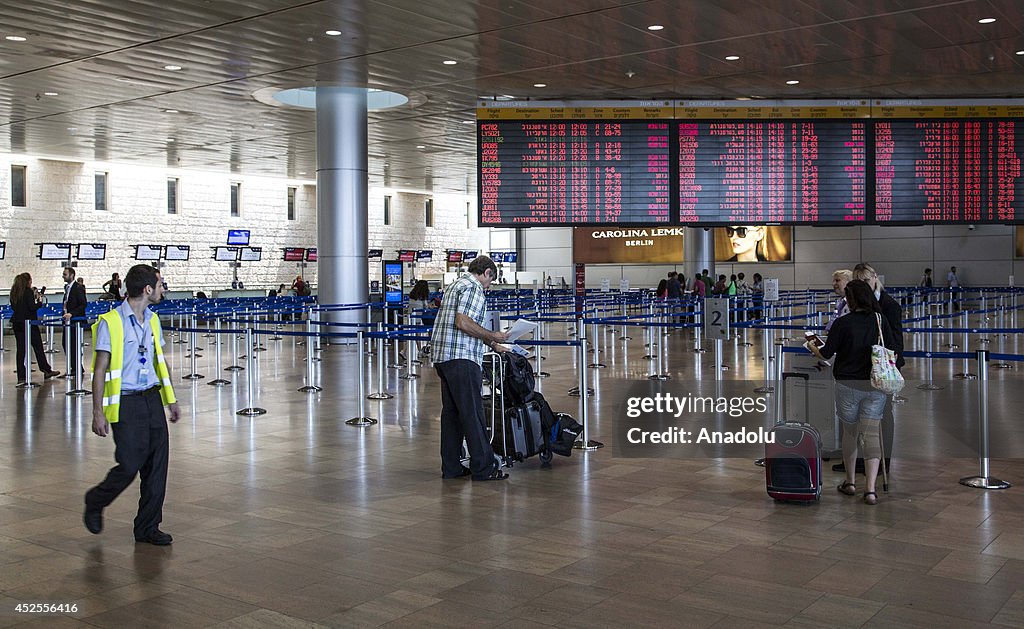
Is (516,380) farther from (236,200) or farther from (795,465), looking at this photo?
(236,200)

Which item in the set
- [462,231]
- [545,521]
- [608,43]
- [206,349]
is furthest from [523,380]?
[462,231]

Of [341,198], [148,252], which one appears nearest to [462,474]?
[341,198]

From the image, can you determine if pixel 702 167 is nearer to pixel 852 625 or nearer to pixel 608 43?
pixel 608 43

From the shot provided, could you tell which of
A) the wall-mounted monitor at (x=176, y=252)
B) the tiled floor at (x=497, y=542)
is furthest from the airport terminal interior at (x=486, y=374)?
the wall-mounted monitor at (x=176, y=252)

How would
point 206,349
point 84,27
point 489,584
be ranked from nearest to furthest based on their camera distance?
point 489,584
point 84,27
point 206,349

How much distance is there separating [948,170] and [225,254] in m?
27.8

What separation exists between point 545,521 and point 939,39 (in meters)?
10.3

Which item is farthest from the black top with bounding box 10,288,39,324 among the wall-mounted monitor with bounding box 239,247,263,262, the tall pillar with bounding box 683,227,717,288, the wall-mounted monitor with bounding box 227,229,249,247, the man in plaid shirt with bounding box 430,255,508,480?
the tall pillar with bounding box 683,227,717,288

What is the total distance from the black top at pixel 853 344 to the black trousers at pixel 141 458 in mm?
4538

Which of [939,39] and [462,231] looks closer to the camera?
[939,39]

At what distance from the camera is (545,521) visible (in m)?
6.58

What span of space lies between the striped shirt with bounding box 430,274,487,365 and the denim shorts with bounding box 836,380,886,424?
8.79 feet

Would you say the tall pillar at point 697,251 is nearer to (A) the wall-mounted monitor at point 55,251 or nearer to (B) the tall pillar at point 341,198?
(B) the tall pillar at point 341,198

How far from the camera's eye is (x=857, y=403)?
23.7 feet
